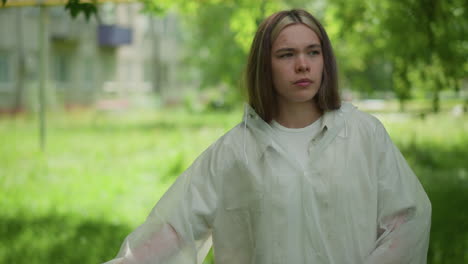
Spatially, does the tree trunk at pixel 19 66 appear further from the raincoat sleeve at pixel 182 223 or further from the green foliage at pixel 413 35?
the raincoat sleeve at pixel 182 223

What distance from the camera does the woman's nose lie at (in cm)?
214

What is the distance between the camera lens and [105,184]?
385 inches

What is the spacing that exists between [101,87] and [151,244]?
33.7m

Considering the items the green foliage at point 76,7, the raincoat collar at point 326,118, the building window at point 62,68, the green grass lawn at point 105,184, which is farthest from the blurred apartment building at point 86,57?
the raincoat collar at point 326,118

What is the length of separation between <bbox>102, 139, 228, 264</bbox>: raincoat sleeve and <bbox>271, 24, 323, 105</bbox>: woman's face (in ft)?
1.16

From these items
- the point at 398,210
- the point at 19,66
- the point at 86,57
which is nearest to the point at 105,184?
the point at 398,210

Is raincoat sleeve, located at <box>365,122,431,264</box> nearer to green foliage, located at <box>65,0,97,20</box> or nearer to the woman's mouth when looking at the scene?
the woman's mouth

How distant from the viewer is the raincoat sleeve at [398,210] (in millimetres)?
2125

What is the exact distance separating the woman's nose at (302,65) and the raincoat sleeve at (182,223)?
1.37 feet

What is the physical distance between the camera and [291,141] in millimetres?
2178

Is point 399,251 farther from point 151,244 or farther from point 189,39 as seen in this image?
point 189,39

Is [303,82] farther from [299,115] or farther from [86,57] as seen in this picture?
[86,57]

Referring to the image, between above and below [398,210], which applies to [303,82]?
above

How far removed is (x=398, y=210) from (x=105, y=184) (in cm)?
810
